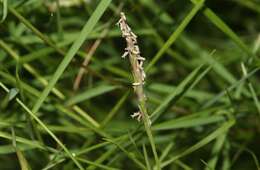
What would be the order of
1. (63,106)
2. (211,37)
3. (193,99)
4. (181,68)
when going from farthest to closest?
(211,37)
(181,68)
(193,99)
(63,106)

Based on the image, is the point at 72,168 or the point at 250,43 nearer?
the point at 72,168

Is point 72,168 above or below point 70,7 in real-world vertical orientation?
below

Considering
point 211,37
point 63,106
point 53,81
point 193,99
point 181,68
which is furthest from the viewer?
point 211,37

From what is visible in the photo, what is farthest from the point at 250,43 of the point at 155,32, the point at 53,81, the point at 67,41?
the point at 53,81

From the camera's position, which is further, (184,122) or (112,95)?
(112,95)

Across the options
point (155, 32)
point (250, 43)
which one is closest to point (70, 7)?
point (155, 32)

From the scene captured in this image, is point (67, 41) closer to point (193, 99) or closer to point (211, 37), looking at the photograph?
point (193, 99)
